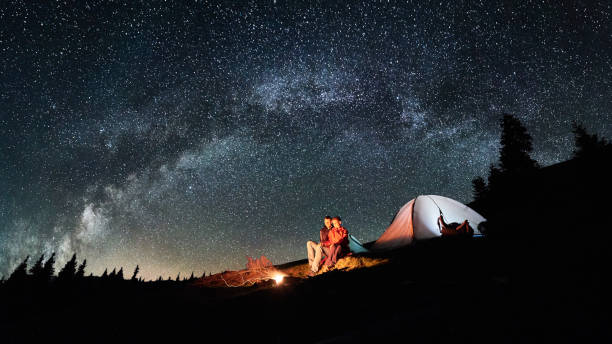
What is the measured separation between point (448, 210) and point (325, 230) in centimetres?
507

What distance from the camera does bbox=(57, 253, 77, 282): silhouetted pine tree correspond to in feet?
229

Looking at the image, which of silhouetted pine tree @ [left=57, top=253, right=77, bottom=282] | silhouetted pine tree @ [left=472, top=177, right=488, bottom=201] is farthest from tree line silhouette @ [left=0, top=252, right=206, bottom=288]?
silhouetted pine tree @ [left=472, top=177, right=488, bottom=201]

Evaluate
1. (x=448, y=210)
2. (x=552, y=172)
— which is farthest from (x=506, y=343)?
(x=552, y=172)

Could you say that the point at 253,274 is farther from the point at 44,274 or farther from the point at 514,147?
the point at 44,274

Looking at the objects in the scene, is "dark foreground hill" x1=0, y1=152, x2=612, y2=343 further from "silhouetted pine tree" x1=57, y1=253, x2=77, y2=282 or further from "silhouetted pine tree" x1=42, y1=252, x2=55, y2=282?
"silhouetted pine tree" x1=42, y1=252, x2=55, y2=282

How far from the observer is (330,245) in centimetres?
806

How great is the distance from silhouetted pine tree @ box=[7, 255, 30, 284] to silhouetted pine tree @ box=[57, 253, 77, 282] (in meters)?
6.76

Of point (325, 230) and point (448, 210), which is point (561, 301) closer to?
point (325, 230)

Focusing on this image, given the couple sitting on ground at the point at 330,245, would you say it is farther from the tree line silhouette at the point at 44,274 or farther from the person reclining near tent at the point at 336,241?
the tree line silhouette at the point at 44,274

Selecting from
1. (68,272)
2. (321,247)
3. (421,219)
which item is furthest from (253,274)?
(68,272)

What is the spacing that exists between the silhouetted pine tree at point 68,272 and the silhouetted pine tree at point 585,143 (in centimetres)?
10205

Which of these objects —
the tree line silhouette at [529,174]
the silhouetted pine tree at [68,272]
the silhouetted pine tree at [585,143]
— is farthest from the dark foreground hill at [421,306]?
the silhouetted pine tree at [68,272]

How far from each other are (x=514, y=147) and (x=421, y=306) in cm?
3115

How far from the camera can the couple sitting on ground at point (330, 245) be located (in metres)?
7.98
